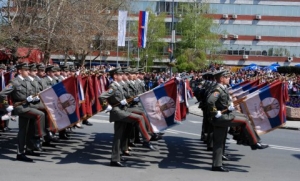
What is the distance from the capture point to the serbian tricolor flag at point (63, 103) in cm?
1180

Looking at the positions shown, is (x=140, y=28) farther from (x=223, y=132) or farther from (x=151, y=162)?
(x=223, y=132)

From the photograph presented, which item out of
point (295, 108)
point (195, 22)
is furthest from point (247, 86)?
point (195, 22)

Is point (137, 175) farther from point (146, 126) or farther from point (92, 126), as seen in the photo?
point (92, 126)

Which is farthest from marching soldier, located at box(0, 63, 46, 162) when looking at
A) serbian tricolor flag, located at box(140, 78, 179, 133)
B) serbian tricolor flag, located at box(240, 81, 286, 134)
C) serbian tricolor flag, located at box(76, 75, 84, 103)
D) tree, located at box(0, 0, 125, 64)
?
tree, located at box(0, 0, 125, 64)

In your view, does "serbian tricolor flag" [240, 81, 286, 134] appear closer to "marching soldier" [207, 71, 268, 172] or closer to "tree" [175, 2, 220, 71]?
"marching soldier" [207, 71, 268, 172]

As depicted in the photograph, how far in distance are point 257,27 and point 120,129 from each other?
59.6 meters

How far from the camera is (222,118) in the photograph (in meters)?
10.9

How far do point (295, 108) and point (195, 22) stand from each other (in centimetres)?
3742

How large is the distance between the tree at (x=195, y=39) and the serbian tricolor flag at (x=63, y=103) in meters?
44.8

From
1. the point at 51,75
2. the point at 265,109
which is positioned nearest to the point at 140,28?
the point at 51,75

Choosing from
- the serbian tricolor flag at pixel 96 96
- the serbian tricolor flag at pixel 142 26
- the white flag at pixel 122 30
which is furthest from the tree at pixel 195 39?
the serbian tricolor flag at pixel 96 96

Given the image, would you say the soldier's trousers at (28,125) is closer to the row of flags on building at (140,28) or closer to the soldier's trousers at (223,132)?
the soldier's trousers at (223,132)

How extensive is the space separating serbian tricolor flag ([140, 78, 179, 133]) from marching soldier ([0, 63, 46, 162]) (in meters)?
2.23

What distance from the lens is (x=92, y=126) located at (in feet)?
59.4
